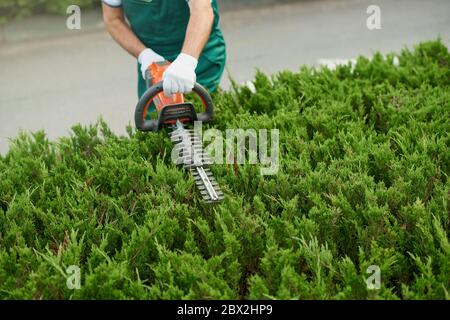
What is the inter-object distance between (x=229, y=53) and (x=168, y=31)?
4.44 meters

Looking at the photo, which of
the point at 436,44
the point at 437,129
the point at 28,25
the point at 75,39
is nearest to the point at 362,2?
the point at 75,39

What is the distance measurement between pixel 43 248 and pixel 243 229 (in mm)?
741

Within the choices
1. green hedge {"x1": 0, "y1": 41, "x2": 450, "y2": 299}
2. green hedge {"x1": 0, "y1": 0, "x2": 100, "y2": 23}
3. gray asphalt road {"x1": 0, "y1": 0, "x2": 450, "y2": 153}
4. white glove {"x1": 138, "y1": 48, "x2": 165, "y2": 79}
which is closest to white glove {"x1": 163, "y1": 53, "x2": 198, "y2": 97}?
green hedge {"x1": 0, "y1": 41, "x2": 450, "y2": 299}

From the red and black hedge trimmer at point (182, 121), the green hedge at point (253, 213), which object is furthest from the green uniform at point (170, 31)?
the green hedge at point (253, 213)

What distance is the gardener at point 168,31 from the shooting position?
3.48 m

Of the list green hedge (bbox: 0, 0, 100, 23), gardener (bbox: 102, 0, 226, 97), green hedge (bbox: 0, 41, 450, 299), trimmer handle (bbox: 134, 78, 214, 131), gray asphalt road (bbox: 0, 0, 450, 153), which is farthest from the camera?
green hedge (bbox: 0, 0, 100, 23)

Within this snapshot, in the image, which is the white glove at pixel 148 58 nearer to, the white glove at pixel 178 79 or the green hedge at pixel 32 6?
the white glove at pixel 178 79

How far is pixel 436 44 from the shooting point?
14.0 feet

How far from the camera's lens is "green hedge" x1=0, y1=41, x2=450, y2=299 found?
221cm

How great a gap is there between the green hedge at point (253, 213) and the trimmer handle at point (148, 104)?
6 cm

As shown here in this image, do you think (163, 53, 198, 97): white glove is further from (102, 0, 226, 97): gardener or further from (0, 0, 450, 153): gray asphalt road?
(0, 0, 450, 153): gray asphalt road

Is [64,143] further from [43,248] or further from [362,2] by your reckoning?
[362,2]

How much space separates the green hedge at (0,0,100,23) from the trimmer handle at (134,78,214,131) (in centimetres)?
691

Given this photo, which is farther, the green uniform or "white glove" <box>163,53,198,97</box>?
the green uniform
